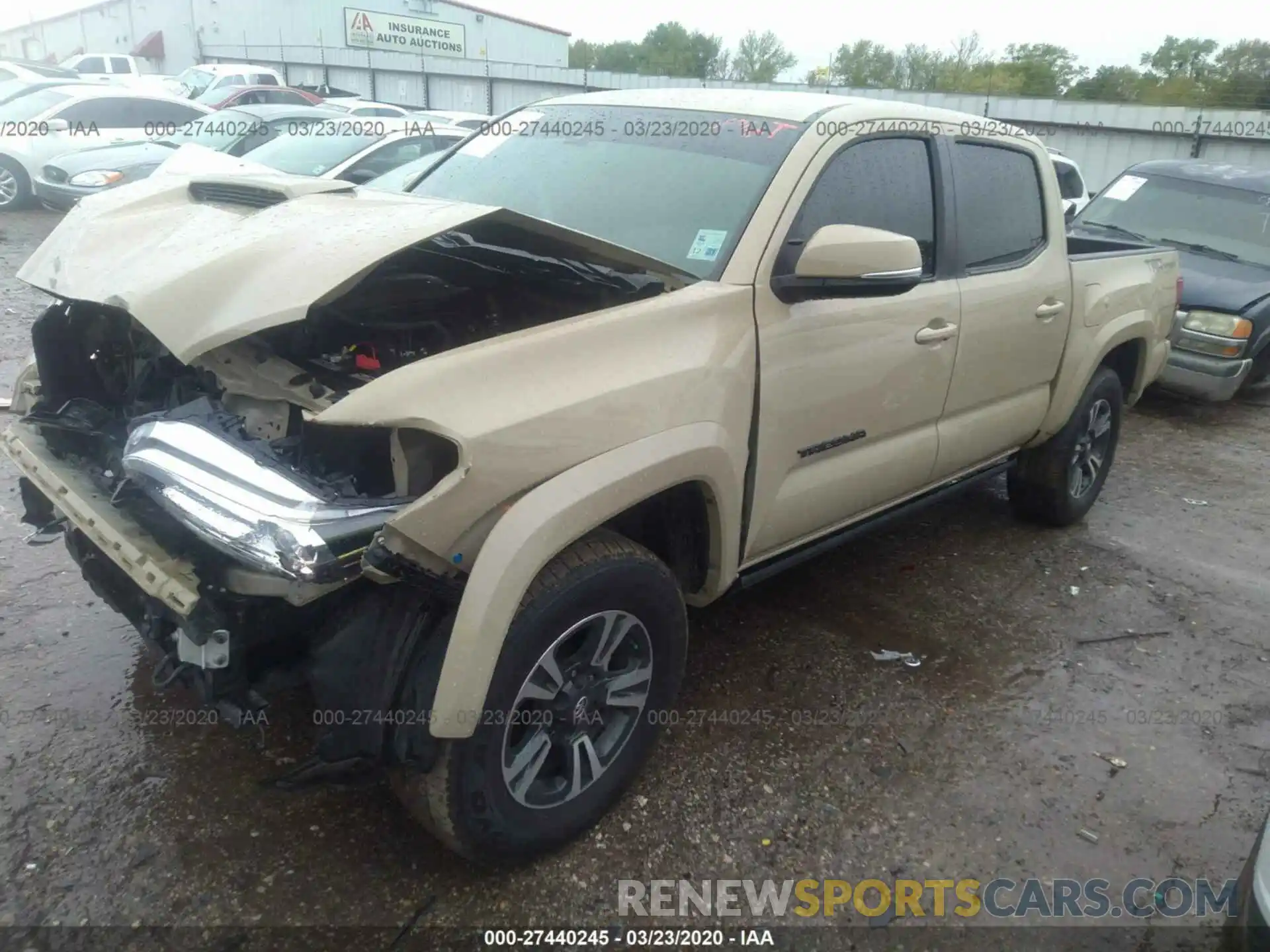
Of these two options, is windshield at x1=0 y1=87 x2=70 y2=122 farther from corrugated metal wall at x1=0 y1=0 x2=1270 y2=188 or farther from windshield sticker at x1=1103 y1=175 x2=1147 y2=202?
windshield sticker at x1=1103 y1=175 x2=1147 y2=202

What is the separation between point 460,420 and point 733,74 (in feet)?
156

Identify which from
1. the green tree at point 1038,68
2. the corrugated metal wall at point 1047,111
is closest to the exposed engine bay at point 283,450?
the corrugated metal wall at point 1047,111

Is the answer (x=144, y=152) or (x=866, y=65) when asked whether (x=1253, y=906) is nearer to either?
(x=144, y=152)

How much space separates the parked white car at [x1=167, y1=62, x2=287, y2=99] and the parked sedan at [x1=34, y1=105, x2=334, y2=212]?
10578 millimetres

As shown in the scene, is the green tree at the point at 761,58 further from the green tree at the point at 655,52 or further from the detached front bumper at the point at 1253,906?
Result: the detached front bumper at the point at 1253,906

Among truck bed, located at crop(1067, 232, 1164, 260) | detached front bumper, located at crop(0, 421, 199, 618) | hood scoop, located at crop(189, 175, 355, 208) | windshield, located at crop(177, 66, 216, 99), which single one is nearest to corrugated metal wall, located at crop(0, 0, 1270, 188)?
truck bed, located at crop(1067, 232, 1164, 260)

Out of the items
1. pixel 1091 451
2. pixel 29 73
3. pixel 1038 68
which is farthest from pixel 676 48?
pixel 1091 451

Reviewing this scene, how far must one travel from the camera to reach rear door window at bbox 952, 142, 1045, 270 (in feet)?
11.7

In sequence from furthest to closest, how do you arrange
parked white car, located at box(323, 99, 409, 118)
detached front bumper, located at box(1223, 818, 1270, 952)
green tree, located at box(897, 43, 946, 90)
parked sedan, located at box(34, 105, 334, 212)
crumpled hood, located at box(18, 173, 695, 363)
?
green tree, located at box(897, 43, 946, 90) < parked white car, located at box(323, 99, 409, 118) < parked sedan, located at box(34, 105, 334, 212) < crumpled hood, located at box(18, 173, 695, 363) < detached front bumper, located at box(1223, 818, 1270, 952)

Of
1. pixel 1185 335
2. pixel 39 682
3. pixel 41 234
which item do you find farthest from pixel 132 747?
pixel 41 234

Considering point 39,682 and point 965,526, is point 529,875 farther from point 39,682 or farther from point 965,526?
point 965,526

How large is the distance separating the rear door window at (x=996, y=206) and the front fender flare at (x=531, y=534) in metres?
1.71

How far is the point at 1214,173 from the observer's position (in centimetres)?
802

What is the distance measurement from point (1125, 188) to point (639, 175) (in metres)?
6.74
